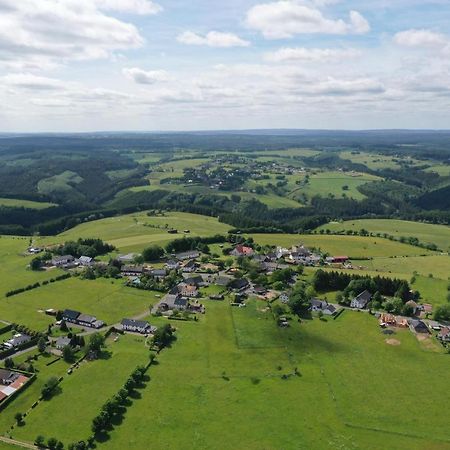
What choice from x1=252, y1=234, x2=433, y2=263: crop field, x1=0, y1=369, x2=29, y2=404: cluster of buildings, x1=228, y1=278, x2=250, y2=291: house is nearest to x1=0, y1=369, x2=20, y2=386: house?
x1=0, y1=369, x2=29, y2=404: cluster of buildings

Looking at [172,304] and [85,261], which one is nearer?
[172,304]

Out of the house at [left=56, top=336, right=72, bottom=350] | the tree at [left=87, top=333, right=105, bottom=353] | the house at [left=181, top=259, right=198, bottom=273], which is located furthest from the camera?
the house at [left=181, top=259, right=198, bottom=273]

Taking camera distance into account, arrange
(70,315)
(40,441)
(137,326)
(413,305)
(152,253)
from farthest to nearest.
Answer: (152,253) → (413,305) → (70,315) → (137,326) → (40,441)

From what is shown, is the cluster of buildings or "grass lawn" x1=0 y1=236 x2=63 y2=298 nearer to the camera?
the cluster of buildings

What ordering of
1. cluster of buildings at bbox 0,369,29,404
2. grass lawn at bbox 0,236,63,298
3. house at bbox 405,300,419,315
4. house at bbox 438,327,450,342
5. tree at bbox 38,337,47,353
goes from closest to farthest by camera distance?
cluster of buildings at bbox 0,369,29,404
tree at bbox 38,337,47,353
house at bbox 438,327,450,342
house at bbox 405,300,419,315
grass lawn at bbox 0,236,63,298

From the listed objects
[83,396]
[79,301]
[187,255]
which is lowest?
[83,396]

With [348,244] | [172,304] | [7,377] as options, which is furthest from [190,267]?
[7,377]

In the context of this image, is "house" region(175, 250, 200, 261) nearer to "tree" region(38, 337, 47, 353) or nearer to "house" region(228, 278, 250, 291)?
"house" region(228, 278, 250, 291)

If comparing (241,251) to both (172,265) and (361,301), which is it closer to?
(172,265)

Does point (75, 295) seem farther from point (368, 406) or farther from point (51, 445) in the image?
point (368, 406)
